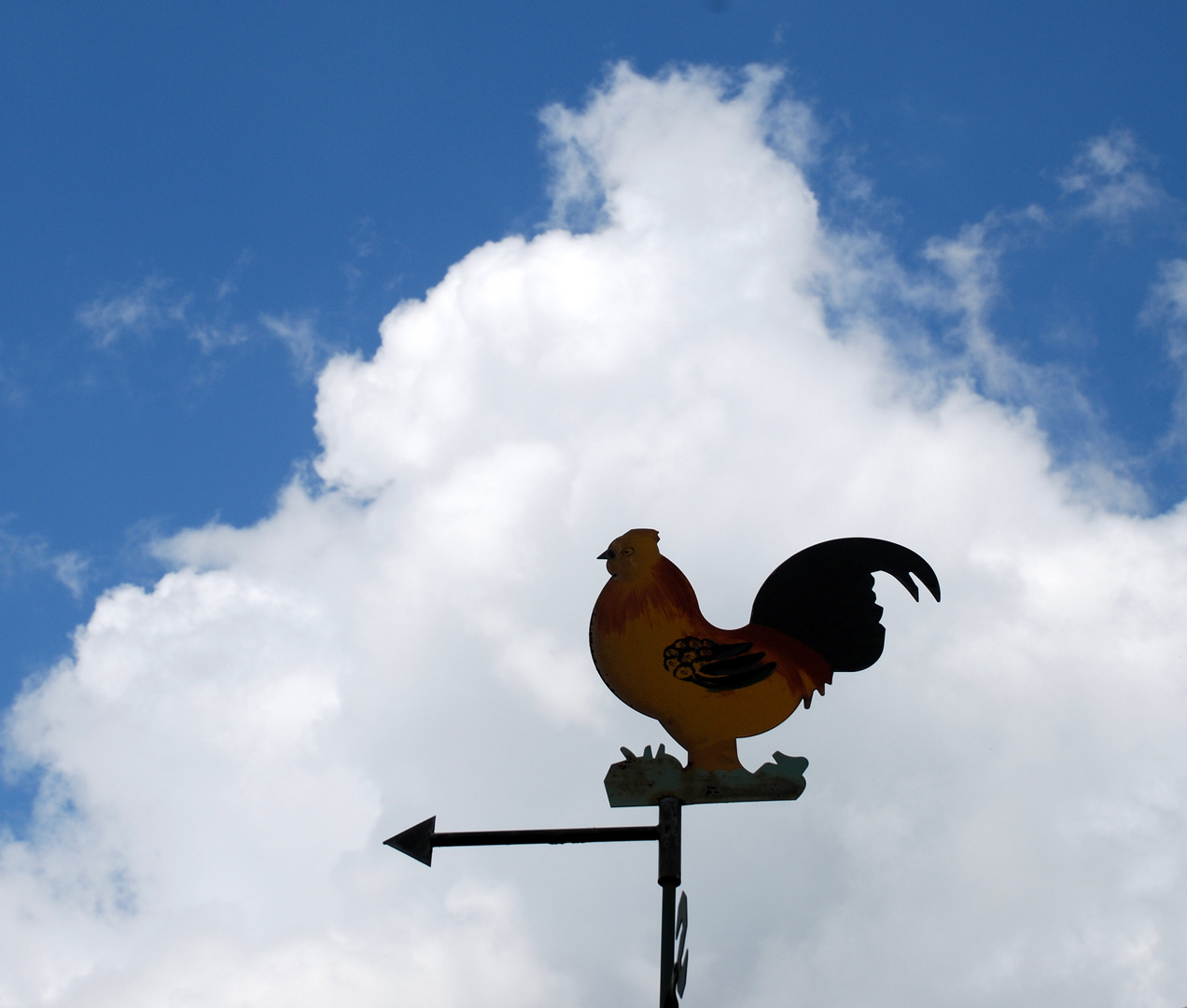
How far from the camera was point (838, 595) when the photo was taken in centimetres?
580

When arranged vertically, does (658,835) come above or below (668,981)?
above

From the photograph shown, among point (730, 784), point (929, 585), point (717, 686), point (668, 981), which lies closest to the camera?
point (668, 981)

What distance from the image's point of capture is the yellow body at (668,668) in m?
5.25

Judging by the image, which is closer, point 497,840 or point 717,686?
point 497,840

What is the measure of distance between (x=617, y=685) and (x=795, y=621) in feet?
3.24

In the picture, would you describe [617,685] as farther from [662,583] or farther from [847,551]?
[847,551]

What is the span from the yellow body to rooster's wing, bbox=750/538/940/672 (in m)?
0.09

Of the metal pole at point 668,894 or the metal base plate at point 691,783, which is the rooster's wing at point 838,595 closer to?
the metal base plate at point 691,783

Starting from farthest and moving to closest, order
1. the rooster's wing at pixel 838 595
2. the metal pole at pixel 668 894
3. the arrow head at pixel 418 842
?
the rooster's wing at pixel 838 595 → the arrow head at pixel 418 842 → the metal pole at pixel 668 894

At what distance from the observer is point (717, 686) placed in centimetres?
533

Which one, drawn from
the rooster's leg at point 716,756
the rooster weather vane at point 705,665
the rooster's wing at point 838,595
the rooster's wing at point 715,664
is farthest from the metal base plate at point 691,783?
the rooster's wing at point 838,595

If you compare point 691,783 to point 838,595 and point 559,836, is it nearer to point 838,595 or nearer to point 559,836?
point 559,836

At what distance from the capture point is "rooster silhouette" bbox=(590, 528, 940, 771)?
17.4ft

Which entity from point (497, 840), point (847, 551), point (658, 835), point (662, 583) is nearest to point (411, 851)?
point (497, 840)
